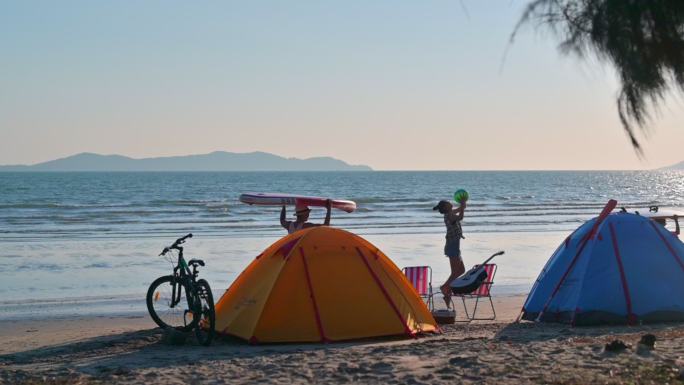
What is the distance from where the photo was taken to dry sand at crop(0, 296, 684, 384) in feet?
26.1

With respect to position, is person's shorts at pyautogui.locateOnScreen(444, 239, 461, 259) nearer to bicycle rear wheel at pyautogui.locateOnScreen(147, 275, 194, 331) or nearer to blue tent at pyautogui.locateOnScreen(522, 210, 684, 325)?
blue tent at pyautogui.locateOnScreen(522, 210, 684, 325)

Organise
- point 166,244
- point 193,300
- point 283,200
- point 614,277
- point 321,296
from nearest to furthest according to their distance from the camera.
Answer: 1. point 321,296
2. point 193,300
3. point 614,277
4. point 283,200
5. point 166,244

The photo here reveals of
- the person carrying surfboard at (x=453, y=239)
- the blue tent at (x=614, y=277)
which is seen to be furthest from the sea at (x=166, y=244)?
the person carrying surfboard at (x=453, y=239)

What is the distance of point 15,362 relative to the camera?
9.55m

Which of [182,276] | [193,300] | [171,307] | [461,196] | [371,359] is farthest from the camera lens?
[461,196]

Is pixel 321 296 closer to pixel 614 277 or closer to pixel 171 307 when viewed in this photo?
pixel 171 307

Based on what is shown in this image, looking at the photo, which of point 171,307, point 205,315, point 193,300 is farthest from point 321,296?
point 171,307

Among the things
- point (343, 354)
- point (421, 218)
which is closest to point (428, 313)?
point (343, 354)

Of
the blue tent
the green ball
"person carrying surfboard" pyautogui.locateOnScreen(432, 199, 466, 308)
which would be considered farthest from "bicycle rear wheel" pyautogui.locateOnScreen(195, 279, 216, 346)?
the blue tent

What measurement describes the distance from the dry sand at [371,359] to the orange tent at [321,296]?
210mm

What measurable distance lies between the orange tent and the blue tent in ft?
6.19

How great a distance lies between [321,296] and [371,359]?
1.85 meters

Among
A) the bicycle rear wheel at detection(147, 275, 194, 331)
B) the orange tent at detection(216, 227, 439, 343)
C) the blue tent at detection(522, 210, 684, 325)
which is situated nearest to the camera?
the orange tent at detection(216, 227, 439, 343)

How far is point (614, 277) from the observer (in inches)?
459
